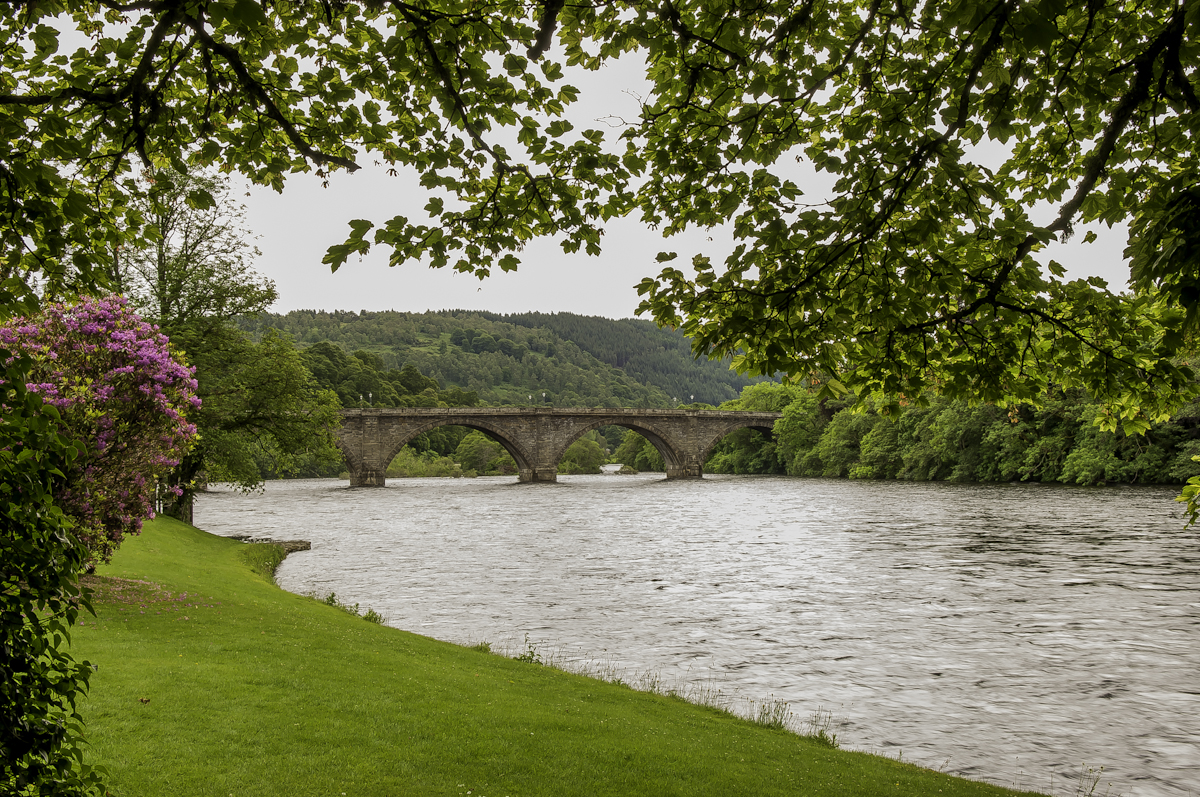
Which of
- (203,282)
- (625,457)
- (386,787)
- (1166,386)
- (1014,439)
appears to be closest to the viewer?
(386,787)

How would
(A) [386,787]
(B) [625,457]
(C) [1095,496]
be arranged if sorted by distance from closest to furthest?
(A) [386,787] → (C) [1095,496] → (B) [625,457]

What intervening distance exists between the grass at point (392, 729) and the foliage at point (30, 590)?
2.59 m

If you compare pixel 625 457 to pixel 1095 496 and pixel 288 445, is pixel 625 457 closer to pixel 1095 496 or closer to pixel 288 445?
pixel 1095 496

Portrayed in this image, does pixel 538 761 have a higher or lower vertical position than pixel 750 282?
lower

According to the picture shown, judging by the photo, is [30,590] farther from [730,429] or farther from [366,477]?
[730,429]

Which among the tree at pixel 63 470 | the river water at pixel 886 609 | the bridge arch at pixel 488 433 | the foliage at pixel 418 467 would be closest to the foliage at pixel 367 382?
the foliage at pixel 418 467

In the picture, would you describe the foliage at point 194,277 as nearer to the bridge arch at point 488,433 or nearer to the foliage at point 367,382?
the bridge arch at point 488,433

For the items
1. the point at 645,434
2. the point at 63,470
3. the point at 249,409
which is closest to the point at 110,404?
the point at 63,470

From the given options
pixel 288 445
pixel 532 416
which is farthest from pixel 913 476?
pixel 288 445

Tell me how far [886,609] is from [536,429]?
58804 mm

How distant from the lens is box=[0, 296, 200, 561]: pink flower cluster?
1120 centimetres

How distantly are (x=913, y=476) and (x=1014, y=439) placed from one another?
36.3 feet

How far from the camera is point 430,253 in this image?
6586 millimetres

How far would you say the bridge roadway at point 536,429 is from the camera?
6638cm
